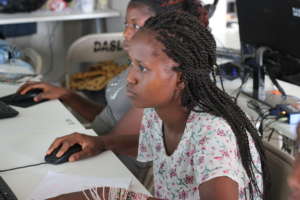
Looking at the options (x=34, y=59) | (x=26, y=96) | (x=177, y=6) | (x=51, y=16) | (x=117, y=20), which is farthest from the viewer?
(x=117, y=20)

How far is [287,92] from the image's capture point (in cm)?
203

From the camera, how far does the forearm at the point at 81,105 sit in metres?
2.00

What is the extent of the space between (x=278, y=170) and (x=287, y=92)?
0.92 m

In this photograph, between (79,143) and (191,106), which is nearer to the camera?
(191,106)

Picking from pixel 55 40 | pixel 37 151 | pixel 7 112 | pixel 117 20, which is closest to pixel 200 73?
Result: pixel 37 151

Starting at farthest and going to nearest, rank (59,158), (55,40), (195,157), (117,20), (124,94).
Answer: (55,40) < (117,20) < (124,94) < (59,158) < (195,157)

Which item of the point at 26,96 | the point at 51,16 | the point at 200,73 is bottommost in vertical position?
the point at 26,96

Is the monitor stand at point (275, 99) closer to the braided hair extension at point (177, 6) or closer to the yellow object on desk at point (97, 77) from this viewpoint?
the braided hair extension at point (177, 6)

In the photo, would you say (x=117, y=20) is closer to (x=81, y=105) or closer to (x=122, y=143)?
(x=81, y=105)

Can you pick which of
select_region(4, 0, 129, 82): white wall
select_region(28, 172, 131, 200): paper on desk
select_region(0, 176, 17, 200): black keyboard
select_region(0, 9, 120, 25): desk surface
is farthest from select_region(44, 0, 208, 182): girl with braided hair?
select_region(4, 0, 129, 82): white wall

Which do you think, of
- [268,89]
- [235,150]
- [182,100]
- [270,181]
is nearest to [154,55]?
[182,100]

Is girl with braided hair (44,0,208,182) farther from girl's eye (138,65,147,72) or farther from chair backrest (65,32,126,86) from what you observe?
chair backrest (65,32,126,86)

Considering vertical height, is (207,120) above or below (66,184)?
above

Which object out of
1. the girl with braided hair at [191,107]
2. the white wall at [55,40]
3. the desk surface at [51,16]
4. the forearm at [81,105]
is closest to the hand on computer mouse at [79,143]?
the girl with braided hair at [191,107]
